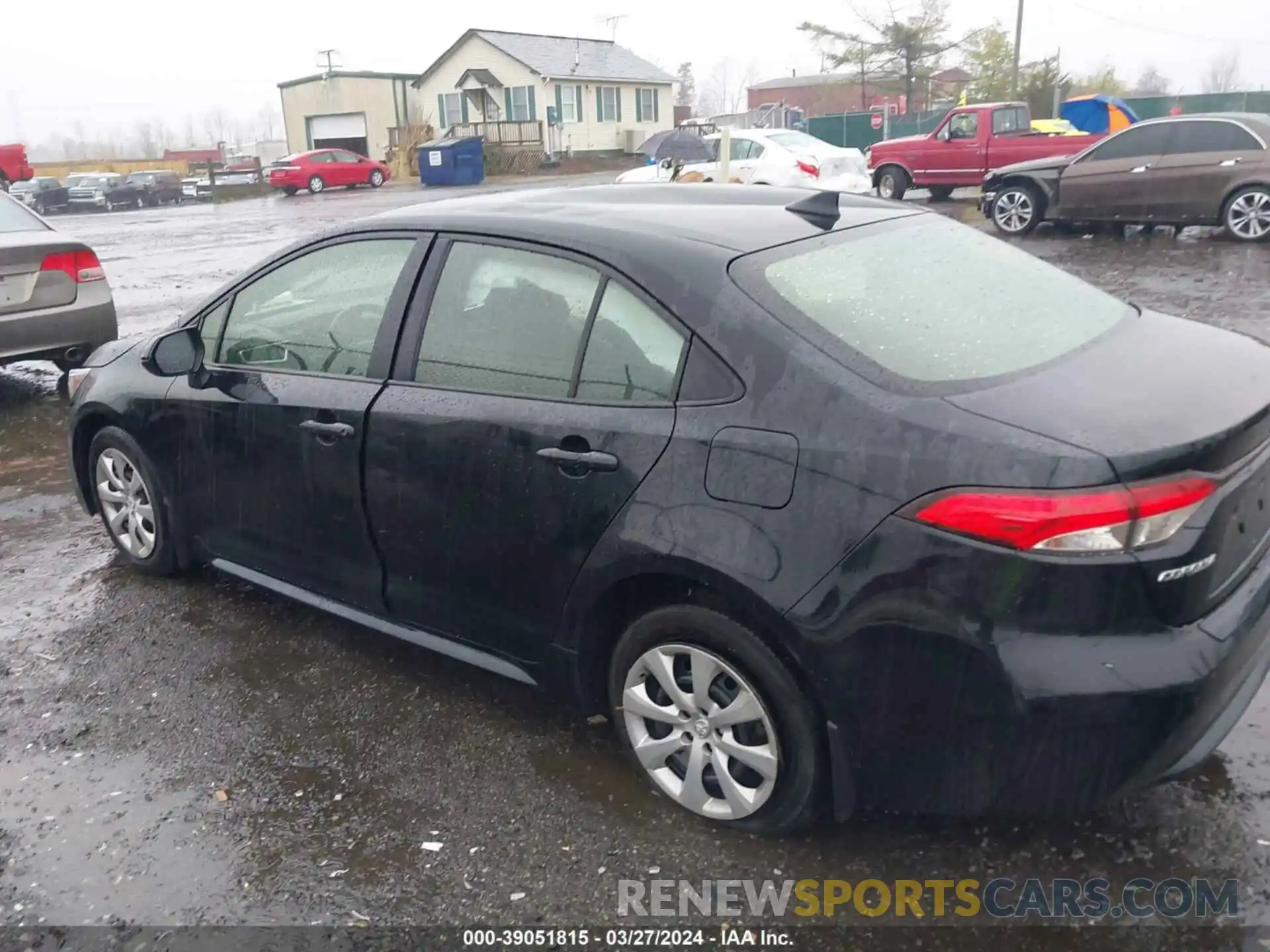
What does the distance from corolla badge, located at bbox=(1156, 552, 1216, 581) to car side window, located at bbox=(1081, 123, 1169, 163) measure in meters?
13.1

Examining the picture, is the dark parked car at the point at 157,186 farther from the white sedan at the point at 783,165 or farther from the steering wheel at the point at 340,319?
the steering wheel at the point at 340,319

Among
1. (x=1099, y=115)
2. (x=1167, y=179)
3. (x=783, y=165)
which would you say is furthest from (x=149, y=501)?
(x=1099, y=115)

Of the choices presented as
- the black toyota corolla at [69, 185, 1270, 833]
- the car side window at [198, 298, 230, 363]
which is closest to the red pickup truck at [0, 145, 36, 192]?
the car side window at [198, 298, 230, 363]

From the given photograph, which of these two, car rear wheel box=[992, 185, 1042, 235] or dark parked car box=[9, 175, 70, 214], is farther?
dark parked car box=[9, 175, 70, 214]

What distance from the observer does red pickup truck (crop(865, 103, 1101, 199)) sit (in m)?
19.8

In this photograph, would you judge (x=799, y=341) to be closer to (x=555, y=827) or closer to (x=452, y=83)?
(x=555, y=827)

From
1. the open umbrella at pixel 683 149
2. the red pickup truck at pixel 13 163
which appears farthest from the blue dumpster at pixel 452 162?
the open umbrella at pixel 683 149

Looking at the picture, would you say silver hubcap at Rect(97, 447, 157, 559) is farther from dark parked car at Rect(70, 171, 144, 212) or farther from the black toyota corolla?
dark parked car at Rect(70, 171, 144, 212)

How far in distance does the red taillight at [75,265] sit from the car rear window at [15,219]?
600 mm

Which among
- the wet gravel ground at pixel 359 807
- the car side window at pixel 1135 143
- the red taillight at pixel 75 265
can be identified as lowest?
the wet gravel ground at pixel 359 807

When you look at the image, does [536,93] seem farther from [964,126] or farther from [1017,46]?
[964,126]

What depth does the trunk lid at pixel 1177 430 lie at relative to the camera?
2.36 m

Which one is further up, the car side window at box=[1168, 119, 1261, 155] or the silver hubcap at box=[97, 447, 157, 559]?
the car side window at box=[1168, 119, 1261, 155]

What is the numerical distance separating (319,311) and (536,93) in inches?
1828
